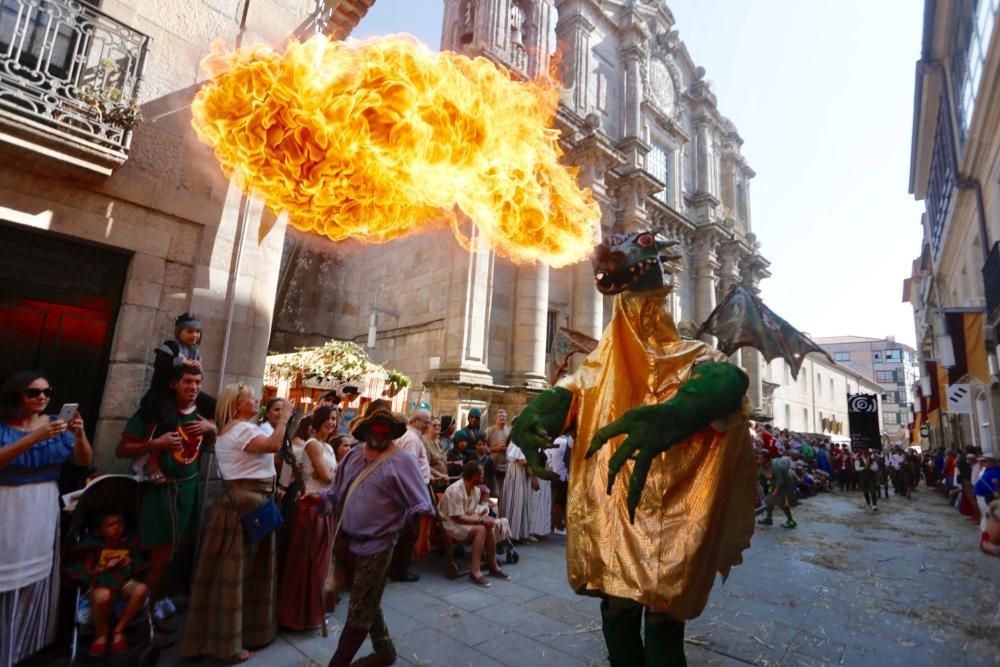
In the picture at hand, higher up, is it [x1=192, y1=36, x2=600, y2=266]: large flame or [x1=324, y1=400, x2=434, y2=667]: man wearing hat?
[x1=192, y1=36, x2=600, y2=266]: large flame

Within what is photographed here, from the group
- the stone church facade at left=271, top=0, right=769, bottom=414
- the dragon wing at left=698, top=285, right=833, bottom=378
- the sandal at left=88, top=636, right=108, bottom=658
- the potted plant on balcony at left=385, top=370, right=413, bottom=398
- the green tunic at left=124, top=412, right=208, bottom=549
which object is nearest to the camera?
the sandal at left=88, top=636, right=108, bottom=658

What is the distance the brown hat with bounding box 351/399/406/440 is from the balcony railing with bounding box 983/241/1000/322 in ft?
39.6

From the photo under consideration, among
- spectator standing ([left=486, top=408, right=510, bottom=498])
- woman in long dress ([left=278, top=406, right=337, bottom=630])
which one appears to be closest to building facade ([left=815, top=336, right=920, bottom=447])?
spectator standing ([left=486, top=408, right=510, bottom=498])

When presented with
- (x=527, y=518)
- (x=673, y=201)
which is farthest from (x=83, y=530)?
A: (x=673, y=201)

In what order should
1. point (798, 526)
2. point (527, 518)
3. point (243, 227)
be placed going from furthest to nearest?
point (798, 526), point (527, 518), point (243, 227)

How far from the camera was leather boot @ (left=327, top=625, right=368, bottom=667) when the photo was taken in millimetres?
3064

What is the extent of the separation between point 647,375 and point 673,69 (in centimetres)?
2835

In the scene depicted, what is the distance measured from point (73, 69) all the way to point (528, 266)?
11164mm

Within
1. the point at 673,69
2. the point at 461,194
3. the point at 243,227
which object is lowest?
the point at 243,227

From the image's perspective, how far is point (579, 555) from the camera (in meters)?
2.28

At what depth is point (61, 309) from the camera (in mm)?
4598

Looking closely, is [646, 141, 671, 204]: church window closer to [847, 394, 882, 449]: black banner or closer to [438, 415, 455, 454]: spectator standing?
[847, 394, 882, 449]: black banner

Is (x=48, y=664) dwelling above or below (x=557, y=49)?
below

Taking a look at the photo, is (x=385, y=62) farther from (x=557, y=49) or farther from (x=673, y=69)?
(x=673, y=69)
